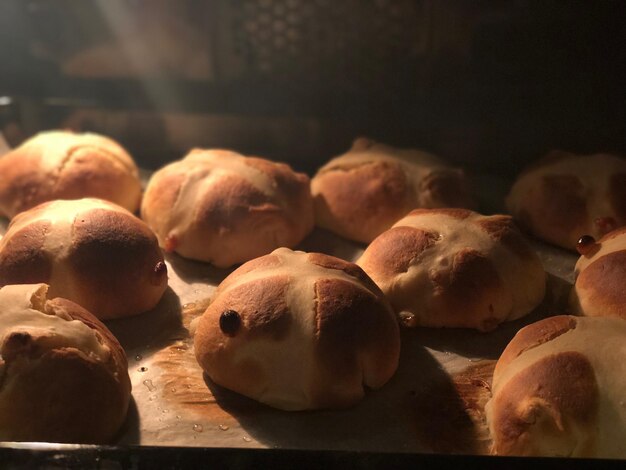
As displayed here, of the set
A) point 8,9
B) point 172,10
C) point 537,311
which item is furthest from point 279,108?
point 537,311

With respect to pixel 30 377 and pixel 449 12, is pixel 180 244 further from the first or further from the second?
pixel 449 12

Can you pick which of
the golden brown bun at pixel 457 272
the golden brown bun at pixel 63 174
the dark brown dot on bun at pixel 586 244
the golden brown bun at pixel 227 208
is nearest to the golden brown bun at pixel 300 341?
the golden brown bun at pixel 457 272

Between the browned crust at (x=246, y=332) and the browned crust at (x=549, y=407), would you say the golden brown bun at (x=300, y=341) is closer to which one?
the browned crust at (x=246, y=332)

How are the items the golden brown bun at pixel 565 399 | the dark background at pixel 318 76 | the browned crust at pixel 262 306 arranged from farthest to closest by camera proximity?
the dark background at pixel 318 76 → the browned crust at pixel 262 306 → the golden brown bun at pixel 565 399

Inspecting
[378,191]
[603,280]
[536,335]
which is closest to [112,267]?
[378,191]

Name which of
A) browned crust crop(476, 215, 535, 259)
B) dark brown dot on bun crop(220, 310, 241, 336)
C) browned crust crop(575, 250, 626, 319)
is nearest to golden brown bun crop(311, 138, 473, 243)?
browned crust crop(476, 215, 535, 259)

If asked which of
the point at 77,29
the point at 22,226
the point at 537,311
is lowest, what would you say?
the point at 537,311

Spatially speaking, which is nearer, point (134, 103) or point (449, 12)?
point (449, 12)

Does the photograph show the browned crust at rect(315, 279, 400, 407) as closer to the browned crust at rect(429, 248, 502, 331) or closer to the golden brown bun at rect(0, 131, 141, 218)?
the browned crust at rect(429, 248, 502, 331)
